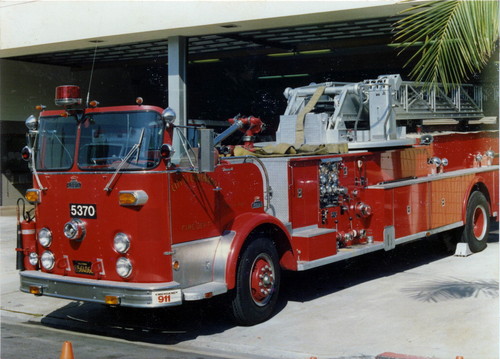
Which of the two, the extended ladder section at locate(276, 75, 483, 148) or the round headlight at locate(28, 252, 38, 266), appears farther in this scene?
the extended ladder section at locate(276, 75, 483, 148)

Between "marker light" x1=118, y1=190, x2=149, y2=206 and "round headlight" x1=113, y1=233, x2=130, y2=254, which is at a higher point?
"marker light" x1=118, y1=190, x2=149, y2=206

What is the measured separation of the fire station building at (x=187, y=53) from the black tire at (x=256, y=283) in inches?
140

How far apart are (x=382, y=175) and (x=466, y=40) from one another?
13.9ft

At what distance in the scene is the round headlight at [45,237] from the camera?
25.6ft

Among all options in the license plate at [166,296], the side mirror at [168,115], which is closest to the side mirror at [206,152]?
the side mirror at [168,115]

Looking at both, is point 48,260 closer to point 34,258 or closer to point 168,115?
point 34,258

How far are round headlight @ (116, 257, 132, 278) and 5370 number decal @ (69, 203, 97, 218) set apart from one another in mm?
553

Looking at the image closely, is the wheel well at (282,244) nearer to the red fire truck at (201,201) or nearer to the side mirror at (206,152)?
the red fire truck at (201,201)

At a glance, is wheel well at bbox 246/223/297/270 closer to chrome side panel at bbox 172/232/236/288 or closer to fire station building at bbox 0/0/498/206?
chrome side panel at bbox 172/232/236/288

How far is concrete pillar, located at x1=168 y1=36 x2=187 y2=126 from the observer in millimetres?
16922

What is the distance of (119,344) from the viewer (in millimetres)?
7395

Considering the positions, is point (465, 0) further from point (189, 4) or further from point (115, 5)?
point (115, 5)

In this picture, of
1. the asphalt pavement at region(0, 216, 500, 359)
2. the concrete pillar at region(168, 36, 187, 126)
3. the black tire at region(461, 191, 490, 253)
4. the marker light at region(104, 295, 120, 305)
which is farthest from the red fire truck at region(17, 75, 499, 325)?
the concrete pillar at region(168, 36, 187, 126)

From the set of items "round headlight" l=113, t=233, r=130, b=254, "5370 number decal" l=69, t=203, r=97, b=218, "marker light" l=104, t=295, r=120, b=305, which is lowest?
"marker light" l=104, t=295, r=120, b=305
